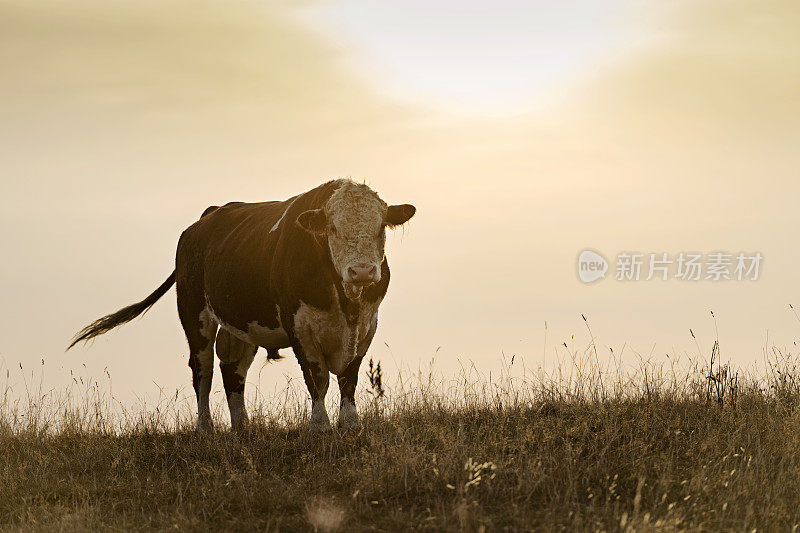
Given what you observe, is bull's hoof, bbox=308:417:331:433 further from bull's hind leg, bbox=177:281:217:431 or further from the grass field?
bull's hind leg, bbox=177:281:217:431

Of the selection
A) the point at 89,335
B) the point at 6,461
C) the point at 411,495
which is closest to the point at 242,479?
the point at 411,495

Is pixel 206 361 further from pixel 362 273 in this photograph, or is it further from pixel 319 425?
pixel 362 273

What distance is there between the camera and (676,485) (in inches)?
288

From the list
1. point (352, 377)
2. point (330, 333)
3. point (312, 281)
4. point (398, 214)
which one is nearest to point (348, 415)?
point (352, 377)

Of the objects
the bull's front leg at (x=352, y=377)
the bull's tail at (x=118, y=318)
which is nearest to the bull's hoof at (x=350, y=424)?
the bull's front leg at (x=352, y=377)

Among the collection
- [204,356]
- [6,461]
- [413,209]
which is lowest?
[6,461]

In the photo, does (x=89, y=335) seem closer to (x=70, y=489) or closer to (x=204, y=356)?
(x=204, y=356)

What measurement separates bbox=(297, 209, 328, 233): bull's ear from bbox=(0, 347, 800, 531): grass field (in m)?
1.87

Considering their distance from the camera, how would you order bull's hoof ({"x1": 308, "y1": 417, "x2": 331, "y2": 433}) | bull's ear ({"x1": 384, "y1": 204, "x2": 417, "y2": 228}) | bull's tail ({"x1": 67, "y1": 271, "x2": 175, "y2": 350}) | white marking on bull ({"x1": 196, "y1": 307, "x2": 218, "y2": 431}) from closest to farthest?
bull's hoof ({"x1": 308, "y1": 417, "x2": 331, "y2": 433})
bull's ear ({"x1": 384, "y1": 204, "x2": 417, "y2": 228})
white marking on bull ({"x1": 196, "y1": 307, "x2": 218, "y2": 431})
bull's tail ({"x1": 67, "y1": 271, "x2": 175, "y2": 350})

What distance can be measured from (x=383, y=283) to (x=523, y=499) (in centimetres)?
372

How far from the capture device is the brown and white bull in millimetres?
9492

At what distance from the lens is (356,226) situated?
9383mm

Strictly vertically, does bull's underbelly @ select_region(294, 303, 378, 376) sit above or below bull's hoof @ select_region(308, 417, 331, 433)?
above

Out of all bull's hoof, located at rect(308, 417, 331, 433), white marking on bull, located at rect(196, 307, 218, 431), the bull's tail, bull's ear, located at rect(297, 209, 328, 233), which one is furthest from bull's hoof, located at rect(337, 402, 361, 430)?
the bull's tail
